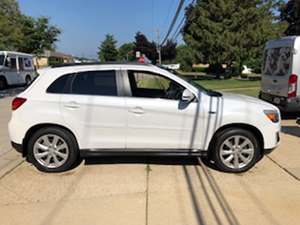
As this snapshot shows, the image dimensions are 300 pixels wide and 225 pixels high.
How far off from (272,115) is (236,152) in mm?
814

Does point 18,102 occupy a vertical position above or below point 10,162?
above

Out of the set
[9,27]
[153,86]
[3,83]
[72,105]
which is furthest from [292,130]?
[9,27]

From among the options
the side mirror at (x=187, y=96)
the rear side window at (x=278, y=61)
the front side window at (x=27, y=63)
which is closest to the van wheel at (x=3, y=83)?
the front side window at (x=27, y=63)

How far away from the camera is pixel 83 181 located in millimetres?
5613

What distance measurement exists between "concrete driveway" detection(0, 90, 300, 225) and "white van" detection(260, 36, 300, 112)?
3.72 meters

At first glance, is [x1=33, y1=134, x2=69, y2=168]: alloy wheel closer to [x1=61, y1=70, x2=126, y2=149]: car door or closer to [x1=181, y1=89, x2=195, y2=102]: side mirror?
[x1=61, y1=70, x2=126, y2=149]: car door

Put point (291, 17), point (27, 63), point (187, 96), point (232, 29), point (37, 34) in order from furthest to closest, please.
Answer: point (291, 17) < point (37, 34) < point (232, 29) < point (27, 63) < point (187, 96)

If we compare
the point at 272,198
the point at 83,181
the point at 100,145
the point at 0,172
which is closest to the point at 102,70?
the point at 100,145

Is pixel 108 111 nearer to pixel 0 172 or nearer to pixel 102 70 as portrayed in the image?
pixel 102 70

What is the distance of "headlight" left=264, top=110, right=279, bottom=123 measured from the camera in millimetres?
5961

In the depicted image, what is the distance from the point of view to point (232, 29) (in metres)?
33.9

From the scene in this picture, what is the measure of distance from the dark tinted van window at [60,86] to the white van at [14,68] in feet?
65.1

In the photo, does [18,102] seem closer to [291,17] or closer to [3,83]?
[3,83]

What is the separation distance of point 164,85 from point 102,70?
104 centimetres
